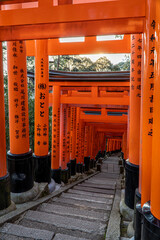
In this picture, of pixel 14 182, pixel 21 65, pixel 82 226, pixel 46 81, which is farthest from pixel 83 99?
pixel 82 226

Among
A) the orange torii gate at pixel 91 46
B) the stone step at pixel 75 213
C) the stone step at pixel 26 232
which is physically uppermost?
the orange torii gate at pixel 91 46

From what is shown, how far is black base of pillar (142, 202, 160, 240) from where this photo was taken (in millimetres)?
1570

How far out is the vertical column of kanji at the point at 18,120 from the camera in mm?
3779

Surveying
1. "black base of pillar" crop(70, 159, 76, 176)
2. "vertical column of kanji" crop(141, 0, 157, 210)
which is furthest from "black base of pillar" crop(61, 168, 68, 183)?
"vertical column of kanji" crop(141, 0, 157, 210)

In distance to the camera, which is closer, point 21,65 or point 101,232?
point 101,232

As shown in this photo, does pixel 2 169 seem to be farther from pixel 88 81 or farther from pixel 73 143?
pixel 73 143

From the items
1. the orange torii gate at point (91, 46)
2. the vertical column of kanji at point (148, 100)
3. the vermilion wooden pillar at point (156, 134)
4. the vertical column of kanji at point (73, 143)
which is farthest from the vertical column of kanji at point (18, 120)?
the vertical column of kanji at point (73, 143)

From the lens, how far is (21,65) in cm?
384

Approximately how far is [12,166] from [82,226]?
1.93m

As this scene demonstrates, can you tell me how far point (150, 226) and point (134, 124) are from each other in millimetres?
1950

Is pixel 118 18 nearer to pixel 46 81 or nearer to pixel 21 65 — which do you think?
pixel 21 65

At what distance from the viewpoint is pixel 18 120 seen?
12.9 ft

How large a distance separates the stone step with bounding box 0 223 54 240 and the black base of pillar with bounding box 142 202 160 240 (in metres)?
1.34

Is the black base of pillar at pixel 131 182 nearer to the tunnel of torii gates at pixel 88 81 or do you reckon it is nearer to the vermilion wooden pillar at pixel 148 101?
the tunnel of torii gates at pixel 88 81
